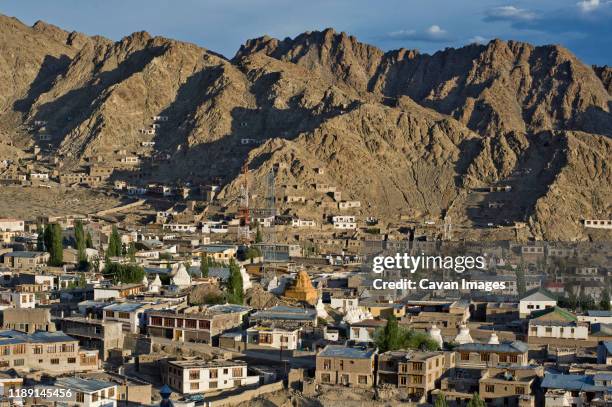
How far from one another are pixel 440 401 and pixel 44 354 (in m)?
13.2

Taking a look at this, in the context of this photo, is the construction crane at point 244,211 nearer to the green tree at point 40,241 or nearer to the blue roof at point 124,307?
the green tree at point 40,241

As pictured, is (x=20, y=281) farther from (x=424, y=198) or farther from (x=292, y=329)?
(x=424, y=198)

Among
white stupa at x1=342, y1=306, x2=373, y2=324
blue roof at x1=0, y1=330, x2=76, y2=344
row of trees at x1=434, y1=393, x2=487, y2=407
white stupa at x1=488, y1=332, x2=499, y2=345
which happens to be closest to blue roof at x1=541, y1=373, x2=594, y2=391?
row of trees at x1=434, y1=393, x2=487, y2=407

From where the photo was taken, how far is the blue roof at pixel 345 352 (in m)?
46.3

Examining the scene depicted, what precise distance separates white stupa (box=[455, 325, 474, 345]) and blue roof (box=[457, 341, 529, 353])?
1.18m

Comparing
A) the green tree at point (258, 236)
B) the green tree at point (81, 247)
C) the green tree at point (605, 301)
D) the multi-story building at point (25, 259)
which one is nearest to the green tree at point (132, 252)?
the green tree at point (81, 247)

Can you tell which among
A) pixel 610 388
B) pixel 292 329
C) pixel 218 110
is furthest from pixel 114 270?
pixel 218 110

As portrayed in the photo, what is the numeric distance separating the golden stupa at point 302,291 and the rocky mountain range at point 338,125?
36990mm

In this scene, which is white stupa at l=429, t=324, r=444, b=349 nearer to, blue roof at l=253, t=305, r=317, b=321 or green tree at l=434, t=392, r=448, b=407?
blue roof at l=253, t=305, r=317, b=321

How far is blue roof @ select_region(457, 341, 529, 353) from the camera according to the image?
158ft

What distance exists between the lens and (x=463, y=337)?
51.5 metres

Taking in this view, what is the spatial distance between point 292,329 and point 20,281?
59.9ft

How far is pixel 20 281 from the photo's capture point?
64562 mm

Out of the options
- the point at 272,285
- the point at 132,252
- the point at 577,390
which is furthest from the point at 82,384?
the point at 132,252
